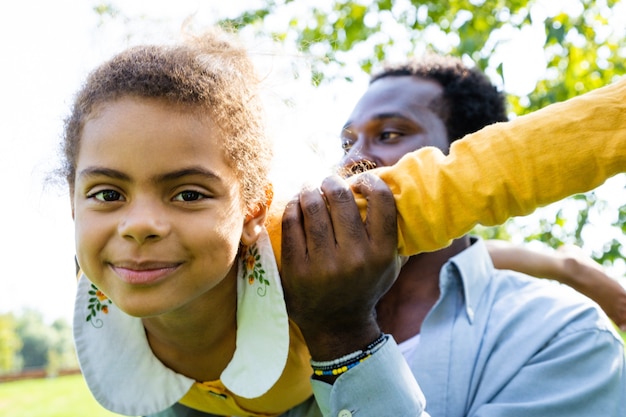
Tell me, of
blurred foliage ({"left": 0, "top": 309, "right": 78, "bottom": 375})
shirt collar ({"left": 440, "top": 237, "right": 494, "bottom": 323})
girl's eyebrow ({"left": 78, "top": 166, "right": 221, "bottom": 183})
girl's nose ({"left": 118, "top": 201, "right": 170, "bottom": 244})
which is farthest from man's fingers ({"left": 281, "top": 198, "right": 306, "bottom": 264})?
blurred foliage ({"left": 0, "top": 309, "right": 78, "bottom": 375})

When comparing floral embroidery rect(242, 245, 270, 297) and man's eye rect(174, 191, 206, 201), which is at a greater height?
man's eye rect(174, 191, 206, 201)

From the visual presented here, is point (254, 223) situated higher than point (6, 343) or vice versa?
point (254, 223)

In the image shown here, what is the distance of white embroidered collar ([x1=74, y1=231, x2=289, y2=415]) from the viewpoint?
1.81 m

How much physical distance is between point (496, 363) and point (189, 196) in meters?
1.14

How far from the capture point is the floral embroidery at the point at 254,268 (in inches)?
70.5

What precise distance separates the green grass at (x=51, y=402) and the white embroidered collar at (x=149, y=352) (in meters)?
11.2

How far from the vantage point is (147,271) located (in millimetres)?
1538

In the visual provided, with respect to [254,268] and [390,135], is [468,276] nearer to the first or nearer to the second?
[390,135]

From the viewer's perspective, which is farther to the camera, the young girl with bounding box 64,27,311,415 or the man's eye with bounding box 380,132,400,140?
the man's eye with bounding box 380,132,400,140

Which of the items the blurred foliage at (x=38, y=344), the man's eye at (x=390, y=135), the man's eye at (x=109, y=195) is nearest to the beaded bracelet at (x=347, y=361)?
the man's eye at (x=109, y=195)

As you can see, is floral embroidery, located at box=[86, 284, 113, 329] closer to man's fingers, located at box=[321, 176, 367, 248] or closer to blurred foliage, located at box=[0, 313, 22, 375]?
man's fingers, located at box=[321, 176, 367, 248]

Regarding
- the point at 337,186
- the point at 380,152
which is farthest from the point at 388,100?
the point at 337,186

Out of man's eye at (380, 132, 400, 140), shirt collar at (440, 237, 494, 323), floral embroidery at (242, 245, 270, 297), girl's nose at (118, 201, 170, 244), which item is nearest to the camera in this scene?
girl's nose at (118, 201, 170, 244)

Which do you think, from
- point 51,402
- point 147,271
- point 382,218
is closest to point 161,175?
point 147,271
